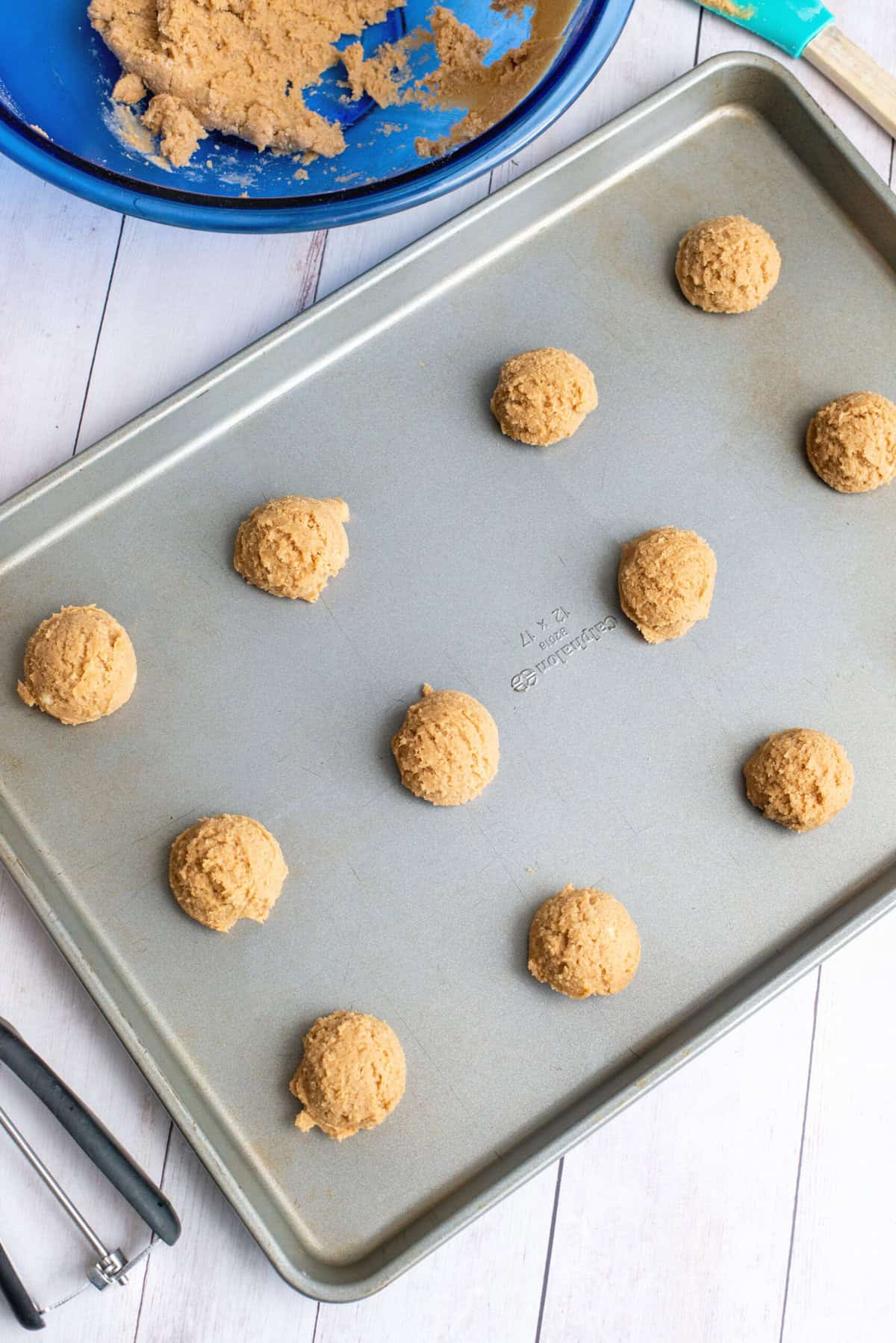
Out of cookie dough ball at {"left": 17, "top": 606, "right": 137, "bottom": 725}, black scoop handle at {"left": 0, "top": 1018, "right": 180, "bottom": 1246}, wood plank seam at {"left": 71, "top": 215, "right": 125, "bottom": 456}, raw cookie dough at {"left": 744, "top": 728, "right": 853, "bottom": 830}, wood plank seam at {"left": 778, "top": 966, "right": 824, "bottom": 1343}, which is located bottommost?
wood plank seam at {"left": 778, "top": 966, "right": 824, "bottom": 1343}

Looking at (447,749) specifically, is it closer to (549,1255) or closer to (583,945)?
(583,945)

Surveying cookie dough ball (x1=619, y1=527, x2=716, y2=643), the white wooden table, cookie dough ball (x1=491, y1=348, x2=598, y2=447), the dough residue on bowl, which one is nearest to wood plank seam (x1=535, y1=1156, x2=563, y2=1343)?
the white wooden table

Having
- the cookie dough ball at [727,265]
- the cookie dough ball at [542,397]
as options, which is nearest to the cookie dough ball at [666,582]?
the cookie dough ball at [542,397]

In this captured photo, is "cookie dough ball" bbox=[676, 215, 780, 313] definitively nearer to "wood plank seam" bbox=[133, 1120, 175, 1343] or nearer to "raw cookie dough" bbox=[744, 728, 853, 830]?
"raw cookie dough" bbox=[744, 728, 853, 830]

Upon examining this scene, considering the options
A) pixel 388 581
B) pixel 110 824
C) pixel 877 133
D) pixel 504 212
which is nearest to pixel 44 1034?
pixel 110 824

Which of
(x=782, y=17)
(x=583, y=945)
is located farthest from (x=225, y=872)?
(x=782, y=17)
